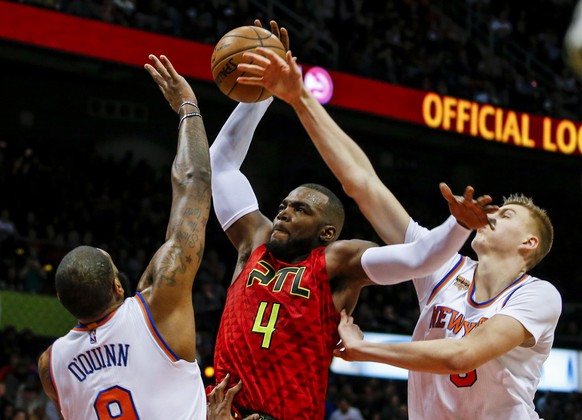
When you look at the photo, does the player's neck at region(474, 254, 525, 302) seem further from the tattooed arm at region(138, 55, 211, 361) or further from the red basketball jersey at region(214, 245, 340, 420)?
the tattooed arm at region(138, 55, 211, 361)

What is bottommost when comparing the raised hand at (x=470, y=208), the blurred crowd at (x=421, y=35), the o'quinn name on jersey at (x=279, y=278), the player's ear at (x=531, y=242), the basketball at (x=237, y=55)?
the o'quinn name on jersey at (x=279, y=278)

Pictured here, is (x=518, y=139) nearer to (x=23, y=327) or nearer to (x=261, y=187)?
(x=261, y=187)

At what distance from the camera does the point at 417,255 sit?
3646mm

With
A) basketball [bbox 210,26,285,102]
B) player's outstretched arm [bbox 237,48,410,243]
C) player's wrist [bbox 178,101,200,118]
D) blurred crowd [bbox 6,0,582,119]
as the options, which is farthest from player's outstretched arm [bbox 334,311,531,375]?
blurred crowd [bbox 6,0,582,119]

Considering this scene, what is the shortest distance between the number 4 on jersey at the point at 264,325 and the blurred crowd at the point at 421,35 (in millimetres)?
10392

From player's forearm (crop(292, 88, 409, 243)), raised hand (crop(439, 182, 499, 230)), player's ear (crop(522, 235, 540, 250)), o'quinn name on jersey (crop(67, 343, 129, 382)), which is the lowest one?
o'quinn name on jersey (crop(67, 343, 129, 382))

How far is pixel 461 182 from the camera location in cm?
2275

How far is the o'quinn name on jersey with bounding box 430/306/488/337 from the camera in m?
3.94

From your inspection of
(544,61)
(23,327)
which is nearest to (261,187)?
(544,61)

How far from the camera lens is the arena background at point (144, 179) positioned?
12.8m

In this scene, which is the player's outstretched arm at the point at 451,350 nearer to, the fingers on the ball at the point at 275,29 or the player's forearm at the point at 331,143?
the player's forearm at the point at 331,143

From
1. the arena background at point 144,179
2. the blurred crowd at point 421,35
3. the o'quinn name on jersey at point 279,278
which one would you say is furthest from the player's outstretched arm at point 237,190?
the blurred crowd at point 421,35

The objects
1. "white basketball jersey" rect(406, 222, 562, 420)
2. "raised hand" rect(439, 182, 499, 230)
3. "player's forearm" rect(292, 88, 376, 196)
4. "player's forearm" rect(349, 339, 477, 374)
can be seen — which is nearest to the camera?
"raised hand" rect(439, 182, 499, 230)

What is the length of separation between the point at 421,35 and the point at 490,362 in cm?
1642
